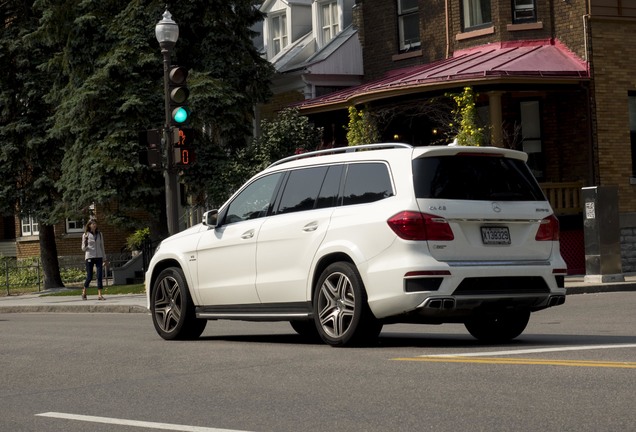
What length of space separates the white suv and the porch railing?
16095 mm

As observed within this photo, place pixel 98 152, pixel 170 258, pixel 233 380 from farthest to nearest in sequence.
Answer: pixel 98 152
pixel 170 258
pixel 233 380

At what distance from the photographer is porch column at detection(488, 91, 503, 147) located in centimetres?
2780

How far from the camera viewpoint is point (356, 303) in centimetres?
1140

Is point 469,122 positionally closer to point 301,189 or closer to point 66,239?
point 301,189

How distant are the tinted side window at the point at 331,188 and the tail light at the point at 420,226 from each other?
3.63 ft

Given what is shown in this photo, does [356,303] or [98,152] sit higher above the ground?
[98,152]

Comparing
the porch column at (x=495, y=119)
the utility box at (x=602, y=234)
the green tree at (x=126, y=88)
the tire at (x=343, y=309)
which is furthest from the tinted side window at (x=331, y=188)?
the green tree at (x=126, y=88)

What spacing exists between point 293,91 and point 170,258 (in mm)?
21637

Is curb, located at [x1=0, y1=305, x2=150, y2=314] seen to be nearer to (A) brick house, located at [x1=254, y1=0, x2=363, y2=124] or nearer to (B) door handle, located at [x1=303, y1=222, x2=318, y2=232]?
(A) brick house, located at [x1=254, y1=0, x2=363, y2=124]

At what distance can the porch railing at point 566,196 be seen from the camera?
92.8ft

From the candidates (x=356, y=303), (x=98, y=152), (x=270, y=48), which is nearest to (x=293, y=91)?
(x=270, y=48)

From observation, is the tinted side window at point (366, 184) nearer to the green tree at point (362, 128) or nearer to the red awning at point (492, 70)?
the red awning at point (492, 70)

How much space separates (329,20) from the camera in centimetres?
3706

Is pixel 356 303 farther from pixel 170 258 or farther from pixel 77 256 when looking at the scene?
pixel 77 256
